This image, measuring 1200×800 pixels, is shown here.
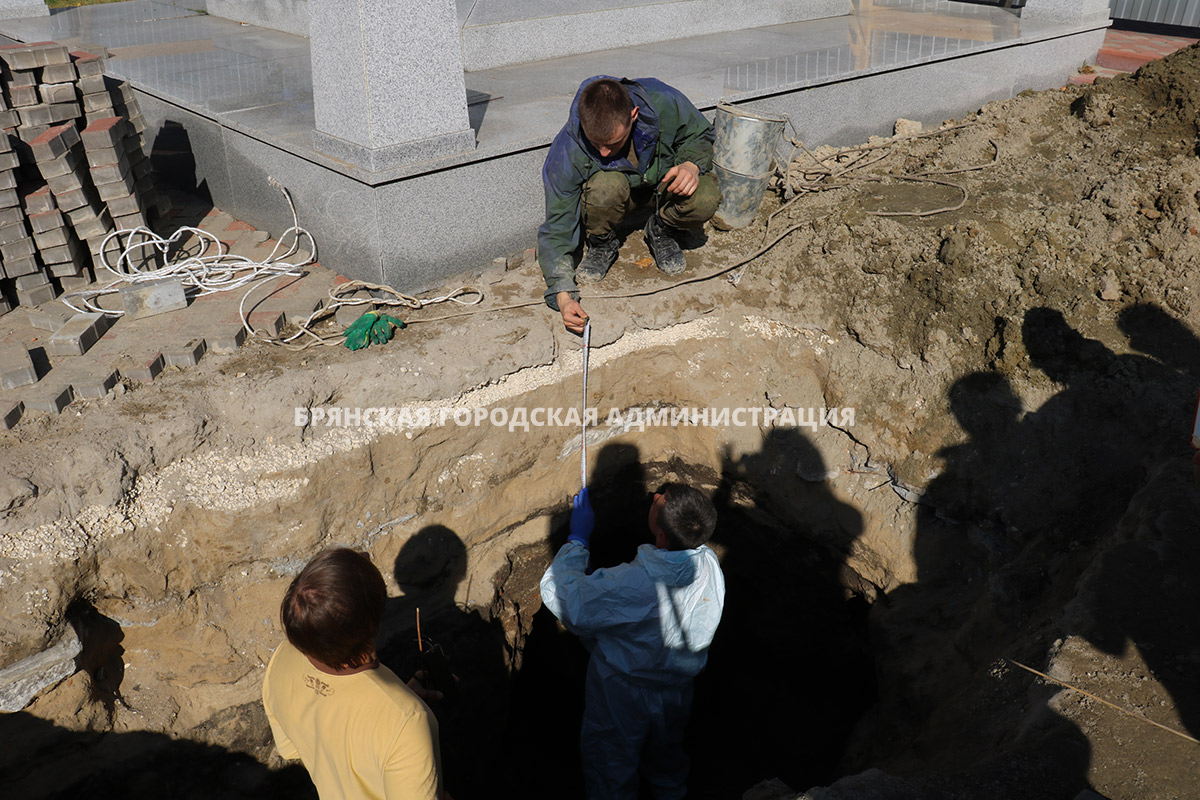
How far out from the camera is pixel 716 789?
166 inches

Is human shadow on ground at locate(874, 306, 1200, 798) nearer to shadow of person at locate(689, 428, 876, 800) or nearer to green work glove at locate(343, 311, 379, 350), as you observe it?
shadow of person at locate(689, 428, 876, 800)

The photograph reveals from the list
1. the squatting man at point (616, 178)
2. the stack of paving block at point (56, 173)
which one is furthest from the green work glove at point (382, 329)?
the stack of paving block at point (56, 173)

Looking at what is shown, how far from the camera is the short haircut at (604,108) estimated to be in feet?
10.8

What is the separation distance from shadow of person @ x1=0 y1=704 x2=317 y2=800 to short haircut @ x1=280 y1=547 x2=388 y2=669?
6.41 ft

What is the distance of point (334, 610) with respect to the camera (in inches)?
74.9

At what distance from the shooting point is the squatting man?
3.39 m

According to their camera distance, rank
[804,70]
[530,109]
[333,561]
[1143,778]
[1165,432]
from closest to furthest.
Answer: [333,561] < [1143,778] < [1165,432] < [530,109] < [804,70]

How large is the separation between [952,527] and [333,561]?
2861 mm

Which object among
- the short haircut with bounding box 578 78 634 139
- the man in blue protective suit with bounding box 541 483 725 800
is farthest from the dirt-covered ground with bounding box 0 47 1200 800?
the short haircut with bounding box 578 78 634 139

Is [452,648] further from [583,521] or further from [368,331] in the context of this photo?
[368,331]

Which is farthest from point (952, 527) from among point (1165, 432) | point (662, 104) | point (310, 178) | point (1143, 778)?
point (310, 178)

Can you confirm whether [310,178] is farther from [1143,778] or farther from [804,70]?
[1143,778]

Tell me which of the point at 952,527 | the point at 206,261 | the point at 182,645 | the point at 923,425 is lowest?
the point at 182,645

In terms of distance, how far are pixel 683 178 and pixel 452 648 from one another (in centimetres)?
263
